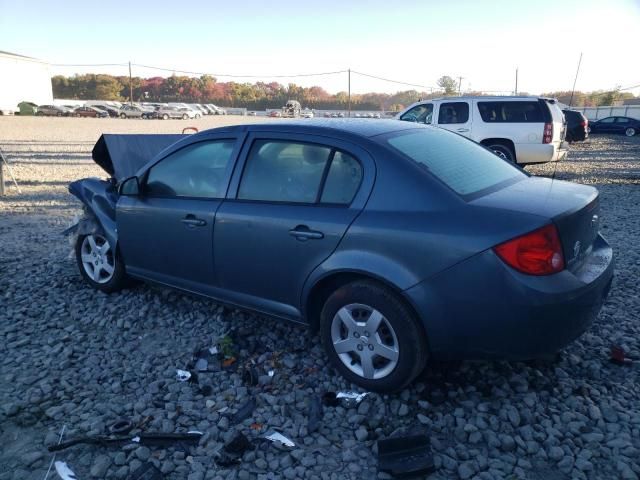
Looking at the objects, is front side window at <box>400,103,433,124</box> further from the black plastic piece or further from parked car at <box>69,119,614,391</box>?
the black plastic piece

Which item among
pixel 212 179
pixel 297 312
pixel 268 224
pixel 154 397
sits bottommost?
pixel 154 397

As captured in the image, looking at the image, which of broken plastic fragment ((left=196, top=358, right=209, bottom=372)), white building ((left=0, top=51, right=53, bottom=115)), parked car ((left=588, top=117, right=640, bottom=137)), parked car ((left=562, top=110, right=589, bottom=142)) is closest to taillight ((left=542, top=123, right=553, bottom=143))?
broken plastic fragment ((left=196, top=358, right=209, bottom=372))

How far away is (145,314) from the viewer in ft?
14.3

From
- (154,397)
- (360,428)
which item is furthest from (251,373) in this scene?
(360,428)

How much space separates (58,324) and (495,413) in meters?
3.57

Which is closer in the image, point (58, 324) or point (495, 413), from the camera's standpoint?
point (495, 413)

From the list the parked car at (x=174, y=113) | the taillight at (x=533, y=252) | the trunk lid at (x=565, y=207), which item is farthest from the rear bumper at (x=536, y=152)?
the parked car at (x=174, y=113)

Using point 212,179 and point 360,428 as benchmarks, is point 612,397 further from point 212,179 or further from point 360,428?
point 212,179

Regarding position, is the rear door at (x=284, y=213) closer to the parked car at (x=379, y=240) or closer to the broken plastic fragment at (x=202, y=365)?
the parked car at (x=379, y=240)

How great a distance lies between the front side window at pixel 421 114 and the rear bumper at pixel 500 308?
9930 millimetres

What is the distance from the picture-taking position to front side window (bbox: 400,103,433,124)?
12172 mm

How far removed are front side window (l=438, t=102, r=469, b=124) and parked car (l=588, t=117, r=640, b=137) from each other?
23621mm

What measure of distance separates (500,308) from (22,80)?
89.0 metres

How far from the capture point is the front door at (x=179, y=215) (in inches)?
147
